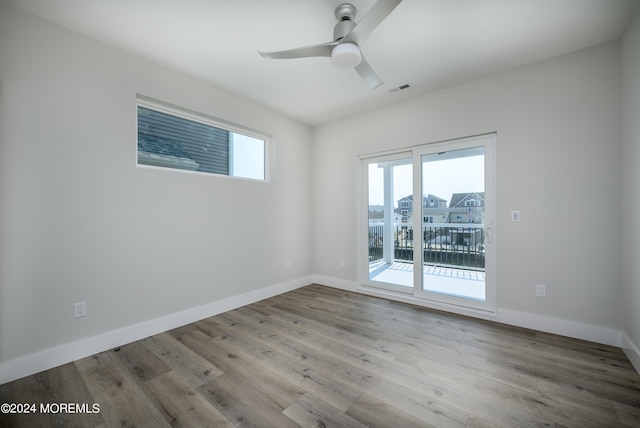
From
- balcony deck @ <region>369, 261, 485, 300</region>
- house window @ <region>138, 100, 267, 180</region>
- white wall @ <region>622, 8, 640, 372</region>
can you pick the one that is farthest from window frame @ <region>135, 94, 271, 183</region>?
white wall @ <region>622, 8, 640, 372</region>

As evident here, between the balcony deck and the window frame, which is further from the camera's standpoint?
the balcony deck

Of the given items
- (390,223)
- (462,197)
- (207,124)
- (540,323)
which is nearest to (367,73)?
(462,197)

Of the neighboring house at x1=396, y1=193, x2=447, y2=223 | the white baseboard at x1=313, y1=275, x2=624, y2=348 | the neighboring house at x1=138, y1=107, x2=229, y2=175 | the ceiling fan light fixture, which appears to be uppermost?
the ceiling fan light fixture

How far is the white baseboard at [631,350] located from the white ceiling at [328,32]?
8.33 ft

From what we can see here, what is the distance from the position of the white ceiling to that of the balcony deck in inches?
88.6

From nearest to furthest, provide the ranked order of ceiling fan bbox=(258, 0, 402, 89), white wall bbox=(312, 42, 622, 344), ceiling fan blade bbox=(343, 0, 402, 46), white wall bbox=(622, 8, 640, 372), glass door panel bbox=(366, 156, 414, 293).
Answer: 1. ceiling fan blade bbox=(343, 0, 402, 46)
2. ceiling fan bbox=(258, 0, 402, 89)
3. white wall bbox=(622, 8, 640, 372)
4. white wall bbox=(312, 42, 622, 344)
5. glass door panel bbox=(366, 156, 414, 293)

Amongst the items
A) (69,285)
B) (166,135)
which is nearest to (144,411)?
(69,285)

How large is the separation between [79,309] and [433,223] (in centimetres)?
369

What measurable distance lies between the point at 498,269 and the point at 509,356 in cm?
98

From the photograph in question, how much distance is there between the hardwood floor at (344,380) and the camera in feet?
4.92

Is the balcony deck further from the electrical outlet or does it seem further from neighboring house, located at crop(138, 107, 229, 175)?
the electrical outlet

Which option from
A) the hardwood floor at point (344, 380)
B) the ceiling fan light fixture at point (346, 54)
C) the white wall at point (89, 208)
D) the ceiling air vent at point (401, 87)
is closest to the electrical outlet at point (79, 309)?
the white wall at point (89, 208)

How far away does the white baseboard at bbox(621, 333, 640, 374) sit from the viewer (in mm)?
1915

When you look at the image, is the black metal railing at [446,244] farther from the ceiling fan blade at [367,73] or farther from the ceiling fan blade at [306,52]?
the ceiling fan blade at [306,52]
